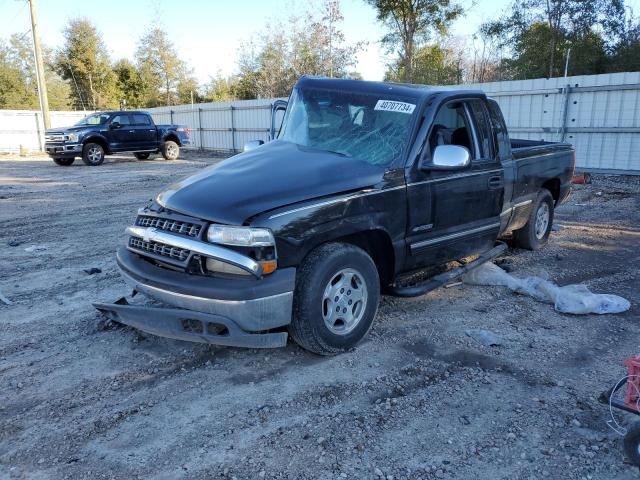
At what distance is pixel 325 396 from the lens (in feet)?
11.1

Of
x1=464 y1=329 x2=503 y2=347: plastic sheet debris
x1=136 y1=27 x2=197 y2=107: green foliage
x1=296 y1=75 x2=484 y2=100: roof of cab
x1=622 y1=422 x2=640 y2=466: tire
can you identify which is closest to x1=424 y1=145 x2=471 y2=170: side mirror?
x1=296 y1=75 x2=484 y2=100: roof of cab

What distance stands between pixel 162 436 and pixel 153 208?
5.51 ft

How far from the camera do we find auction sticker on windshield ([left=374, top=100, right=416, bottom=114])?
14.5 feet

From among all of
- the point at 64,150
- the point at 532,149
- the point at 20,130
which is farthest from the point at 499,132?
the point at 20,130

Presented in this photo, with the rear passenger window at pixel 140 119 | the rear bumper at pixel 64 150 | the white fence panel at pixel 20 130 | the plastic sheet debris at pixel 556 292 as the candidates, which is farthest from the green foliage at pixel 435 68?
the plastic sheet debris at pixel 556 292

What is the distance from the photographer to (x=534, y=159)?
614cm

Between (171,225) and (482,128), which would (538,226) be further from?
(171,225)

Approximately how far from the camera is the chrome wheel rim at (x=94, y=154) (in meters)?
19.2

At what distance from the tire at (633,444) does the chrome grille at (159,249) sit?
8.83 ft

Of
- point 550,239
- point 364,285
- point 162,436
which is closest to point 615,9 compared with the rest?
point 550,239

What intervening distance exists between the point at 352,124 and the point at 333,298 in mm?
1620

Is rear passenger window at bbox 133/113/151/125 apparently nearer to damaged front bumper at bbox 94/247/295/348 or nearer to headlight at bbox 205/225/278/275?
damaged front bumper at bbox 94/247/295/348

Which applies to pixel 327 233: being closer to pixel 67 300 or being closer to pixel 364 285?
pixel 364 285

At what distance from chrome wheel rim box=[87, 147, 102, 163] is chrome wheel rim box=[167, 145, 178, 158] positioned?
2830 mm
